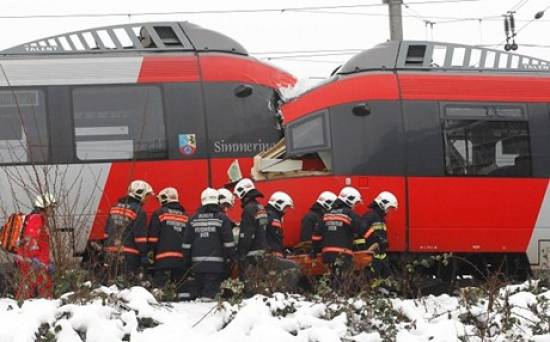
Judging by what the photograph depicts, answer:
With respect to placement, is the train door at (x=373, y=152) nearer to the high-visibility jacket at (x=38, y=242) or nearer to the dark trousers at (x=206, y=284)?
the dark trousers at (x=206, y=284)

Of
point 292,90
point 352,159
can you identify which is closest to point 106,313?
point 352,159

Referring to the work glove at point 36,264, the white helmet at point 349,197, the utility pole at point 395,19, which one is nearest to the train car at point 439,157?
the white helmet at point 349,197

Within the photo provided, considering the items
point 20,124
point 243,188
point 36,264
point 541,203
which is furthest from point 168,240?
point 541,203

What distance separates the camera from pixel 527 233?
10789 millimetres

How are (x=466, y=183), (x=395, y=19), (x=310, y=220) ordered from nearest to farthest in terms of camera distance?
(x=310, y=220) → (x=466, y=183) → (x=395, y=19)

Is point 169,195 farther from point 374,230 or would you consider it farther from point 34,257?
point 34,257

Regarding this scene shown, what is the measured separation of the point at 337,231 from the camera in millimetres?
10094

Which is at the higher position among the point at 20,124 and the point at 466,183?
the point at 20,124

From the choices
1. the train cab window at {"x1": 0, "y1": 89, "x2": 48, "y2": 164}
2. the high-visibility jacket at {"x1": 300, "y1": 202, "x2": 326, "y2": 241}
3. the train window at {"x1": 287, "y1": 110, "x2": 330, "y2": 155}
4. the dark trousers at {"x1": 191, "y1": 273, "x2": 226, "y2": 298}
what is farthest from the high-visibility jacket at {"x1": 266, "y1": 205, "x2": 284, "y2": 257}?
the train cab window at {"x1": 0, "y1": 89, "x2": 48, "y2": 164}

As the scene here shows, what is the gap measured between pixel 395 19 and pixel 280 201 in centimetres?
821

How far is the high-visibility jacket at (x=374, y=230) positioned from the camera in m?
10.2

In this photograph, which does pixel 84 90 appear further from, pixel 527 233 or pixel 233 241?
pixel 527 233

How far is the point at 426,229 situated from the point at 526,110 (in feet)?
6.57

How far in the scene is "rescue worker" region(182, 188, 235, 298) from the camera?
934cm
